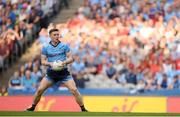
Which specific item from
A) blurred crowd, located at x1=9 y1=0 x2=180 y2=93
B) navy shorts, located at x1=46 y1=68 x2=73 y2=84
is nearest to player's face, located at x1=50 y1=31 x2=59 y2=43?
navy shorts, located at x1=46 y1=68 x2=73 y2=84

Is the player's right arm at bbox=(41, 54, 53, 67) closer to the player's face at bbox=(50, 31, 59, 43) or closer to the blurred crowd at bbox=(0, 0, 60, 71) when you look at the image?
the player's face at bbox=(50, 31, 59, 43)

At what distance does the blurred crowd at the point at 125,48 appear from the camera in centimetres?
2036

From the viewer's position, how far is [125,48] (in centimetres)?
2128

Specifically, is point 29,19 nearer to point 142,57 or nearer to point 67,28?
point 67,28

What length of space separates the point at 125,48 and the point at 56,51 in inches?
313

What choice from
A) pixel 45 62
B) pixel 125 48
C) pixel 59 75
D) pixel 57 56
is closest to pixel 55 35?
pixel 57 56

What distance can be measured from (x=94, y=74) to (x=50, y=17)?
19.5ft

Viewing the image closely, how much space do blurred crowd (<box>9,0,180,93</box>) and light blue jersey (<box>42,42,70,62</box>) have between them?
22.0ft

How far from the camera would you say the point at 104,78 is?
67.3 feet

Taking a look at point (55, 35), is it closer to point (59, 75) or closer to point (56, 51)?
point (56, 51)

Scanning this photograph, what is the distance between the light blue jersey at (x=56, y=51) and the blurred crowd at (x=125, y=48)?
6.71m

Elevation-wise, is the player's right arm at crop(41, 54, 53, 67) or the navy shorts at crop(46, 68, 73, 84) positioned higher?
the player's right arm at crop(41, 54, 53, 67)

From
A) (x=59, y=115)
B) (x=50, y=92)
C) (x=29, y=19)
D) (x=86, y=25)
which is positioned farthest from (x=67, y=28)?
(x=59, y=115)

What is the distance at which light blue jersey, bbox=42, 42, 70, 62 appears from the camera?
1357cm
